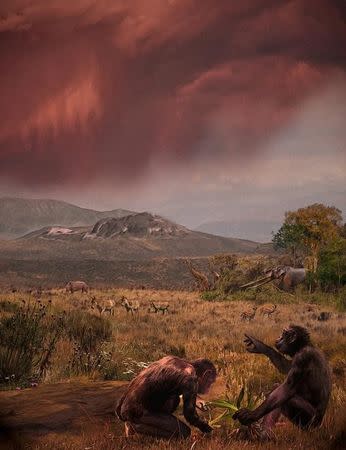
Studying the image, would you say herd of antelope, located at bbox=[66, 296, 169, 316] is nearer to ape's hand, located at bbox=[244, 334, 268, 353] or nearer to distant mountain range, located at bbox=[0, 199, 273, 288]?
distant mountain range, located at bbox=[0, 199, 273, 288]

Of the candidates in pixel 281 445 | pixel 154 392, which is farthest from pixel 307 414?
pixel 154 392

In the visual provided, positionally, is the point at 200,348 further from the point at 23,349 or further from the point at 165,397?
the point at 23,349

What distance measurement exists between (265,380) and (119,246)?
2053mm

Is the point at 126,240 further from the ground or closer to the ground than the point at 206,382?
further from the ground

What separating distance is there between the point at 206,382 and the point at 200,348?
5.01 ft

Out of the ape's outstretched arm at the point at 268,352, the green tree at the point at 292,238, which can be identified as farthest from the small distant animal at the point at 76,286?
the ape's outstretched arm at the point at 268,352

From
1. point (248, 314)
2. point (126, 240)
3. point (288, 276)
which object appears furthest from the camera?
point (248, 314)

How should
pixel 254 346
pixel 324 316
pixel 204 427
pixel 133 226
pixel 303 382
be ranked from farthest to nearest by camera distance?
pixel 133 226 → pixel 324 316 → pixel 254 346 → pixel 303 382 → pixel 204 427

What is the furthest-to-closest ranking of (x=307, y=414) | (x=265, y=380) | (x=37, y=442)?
(x=265, y=380)
(x=307, y=414)
(x=37, y=442)

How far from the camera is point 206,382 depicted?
4090mm

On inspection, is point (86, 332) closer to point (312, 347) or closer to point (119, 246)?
point (119, 246)

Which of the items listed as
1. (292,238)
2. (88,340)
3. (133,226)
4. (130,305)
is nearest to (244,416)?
(292,238)

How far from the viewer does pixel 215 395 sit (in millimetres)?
4285

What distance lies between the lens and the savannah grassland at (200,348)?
396cm
